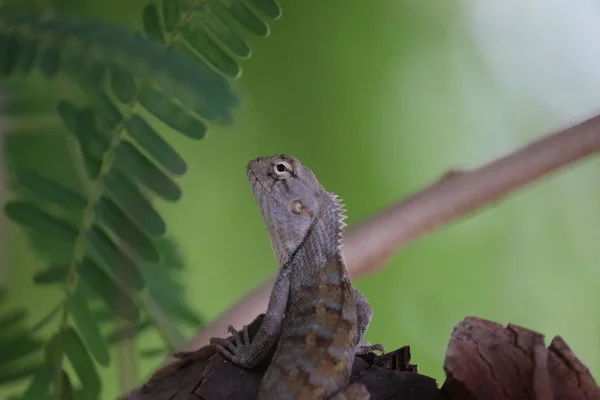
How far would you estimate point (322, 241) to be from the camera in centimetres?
203

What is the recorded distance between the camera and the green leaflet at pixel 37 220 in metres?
1.93

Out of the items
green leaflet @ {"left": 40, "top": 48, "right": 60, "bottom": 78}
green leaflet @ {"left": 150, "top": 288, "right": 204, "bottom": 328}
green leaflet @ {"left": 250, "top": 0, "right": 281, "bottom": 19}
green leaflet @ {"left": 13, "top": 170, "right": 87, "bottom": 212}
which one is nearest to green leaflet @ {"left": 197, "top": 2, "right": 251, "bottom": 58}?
green leaflet @ {"left": 250, "top": 0, "right": 281, "bottom": 19}

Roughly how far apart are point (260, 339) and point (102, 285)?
576 mm

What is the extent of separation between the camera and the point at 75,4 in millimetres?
2760

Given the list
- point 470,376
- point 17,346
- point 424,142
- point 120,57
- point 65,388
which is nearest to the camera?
point 470,376

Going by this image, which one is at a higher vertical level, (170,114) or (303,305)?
(170,114)

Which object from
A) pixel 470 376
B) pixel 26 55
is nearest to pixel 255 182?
pixel 26 55

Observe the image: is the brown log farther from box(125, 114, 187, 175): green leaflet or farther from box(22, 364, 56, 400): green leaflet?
box(125, 114, 187, 175): green leaflet

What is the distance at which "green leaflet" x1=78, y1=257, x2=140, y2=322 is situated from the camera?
75.3 inches

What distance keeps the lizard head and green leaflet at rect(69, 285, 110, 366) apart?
633mm

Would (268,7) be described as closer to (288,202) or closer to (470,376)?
(288,202)

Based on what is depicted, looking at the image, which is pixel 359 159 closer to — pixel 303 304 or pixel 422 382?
pixel 303 304

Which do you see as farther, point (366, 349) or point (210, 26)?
point (210, 26)

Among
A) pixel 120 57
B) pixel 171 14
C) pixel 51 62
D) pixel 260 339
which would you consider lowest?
pixel 260 339
